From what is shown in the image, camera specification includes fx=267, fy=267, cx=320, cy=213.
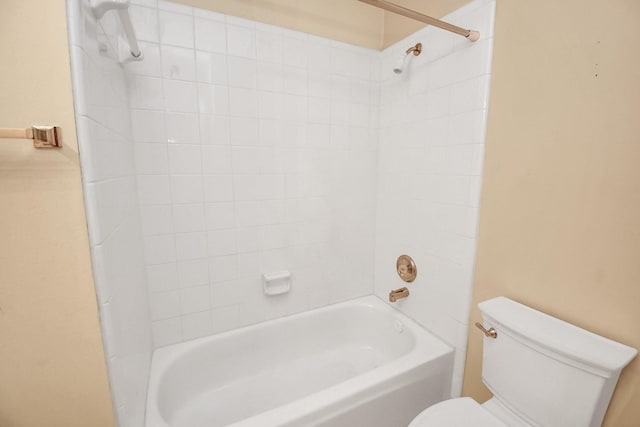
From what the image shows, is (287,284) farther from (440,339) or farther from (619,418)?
(619,418)

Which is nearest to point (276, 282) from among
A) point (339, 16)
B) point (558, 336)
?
point (558, 336)

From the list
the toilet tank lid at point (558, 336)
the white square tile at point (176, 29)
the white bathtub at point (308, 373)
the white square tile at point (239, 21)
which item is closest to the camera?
the toilet tank lid at point (558, 336)

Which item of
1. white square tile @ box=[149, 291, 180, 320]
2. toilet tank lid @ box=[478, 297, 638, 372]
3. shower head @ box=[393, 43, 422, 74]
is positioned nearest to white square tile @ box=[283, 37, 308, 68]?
shower head @ box=[393, 43, 422, 74]

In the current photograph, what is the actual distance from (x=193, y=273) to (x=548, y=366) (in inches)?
60.2

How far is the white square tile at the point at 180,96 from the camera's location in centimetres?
125

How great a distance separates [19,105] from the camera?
58cm

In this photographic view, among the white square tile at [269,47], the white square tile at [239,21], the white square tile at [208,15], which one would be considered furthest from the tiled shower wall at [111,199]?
the white square tile at [269,47]

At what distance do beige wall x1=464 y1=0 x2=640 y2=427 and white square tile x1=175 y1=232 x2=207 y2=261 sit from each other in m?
1.38

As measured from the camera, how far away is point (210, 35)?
50.6 inches

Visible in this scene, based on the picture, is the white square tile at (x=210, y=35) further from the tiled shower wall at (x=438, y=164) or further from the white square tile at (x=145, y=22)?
the tiled shower wall at (x=438, y=164)

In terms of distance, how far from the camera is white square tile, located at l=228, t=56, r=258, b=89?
4.43 feet

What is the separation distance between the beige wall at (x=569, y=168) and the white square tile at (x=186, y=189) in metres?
1.36

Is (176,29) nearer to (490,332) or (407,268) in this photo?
(407,268)

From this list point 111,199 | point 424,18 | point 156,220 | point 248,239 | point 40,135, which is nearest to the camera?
point 40,135
